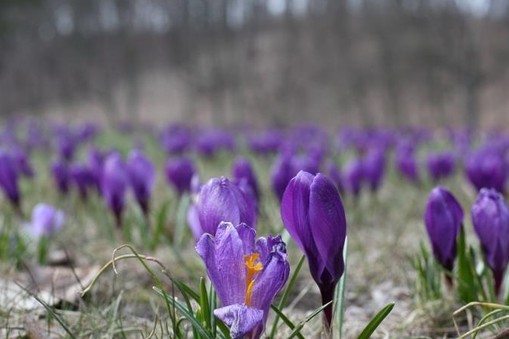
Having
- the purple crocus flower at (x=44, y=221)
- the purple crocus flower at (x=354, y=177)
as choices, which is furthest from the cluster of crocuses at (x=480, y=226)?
the purple crocus flower at (x=354, y=177)

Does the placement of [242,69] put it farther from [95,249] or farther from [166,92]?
[95,249]

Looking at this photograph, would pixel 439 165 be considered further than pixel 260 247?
Yes

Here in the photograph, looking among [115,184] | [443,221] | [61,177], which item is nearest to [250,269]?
[443,221]

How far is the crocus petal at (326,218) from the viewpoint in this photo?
1.07 meters

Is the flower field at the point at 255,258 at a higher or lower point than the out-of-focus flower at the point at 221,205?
lower

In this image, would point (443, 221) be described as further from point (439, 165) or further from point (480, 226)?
point (439, 165)

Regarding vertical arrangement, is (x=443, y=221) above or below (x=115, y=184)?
below

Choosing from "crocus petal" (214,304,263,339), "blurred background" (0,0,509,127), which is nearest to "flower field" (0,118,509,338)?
"crocus petal" (214,304,263,339)

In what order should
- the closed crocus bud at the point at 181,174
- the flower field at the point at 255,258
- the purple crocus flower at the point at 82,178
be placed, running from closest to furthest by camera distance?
the flower field at the point at 255,258 → the closed crocus bud at the point at 181,174 → the purple crocus flower at the point at 82,178

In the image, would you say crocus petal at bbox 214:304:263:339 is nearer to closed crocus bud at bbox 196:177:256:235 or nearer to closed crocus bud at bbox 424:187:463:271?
closed crocus bud at bbox 196:177:256:235

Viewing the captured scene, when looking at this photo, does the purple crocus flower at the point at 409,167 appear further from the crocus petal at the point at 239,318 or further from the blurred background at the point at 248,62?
the blurred background at the point at 248,62

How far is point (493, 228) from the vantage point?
1.44 meters

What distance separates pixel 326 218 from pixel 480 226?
1.77 feet

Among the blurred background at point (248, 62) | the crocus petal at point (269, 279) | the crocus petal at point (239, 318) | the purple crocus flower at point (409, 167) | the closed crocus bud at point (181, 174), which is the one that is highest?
the blurred background at point (248, 62)
